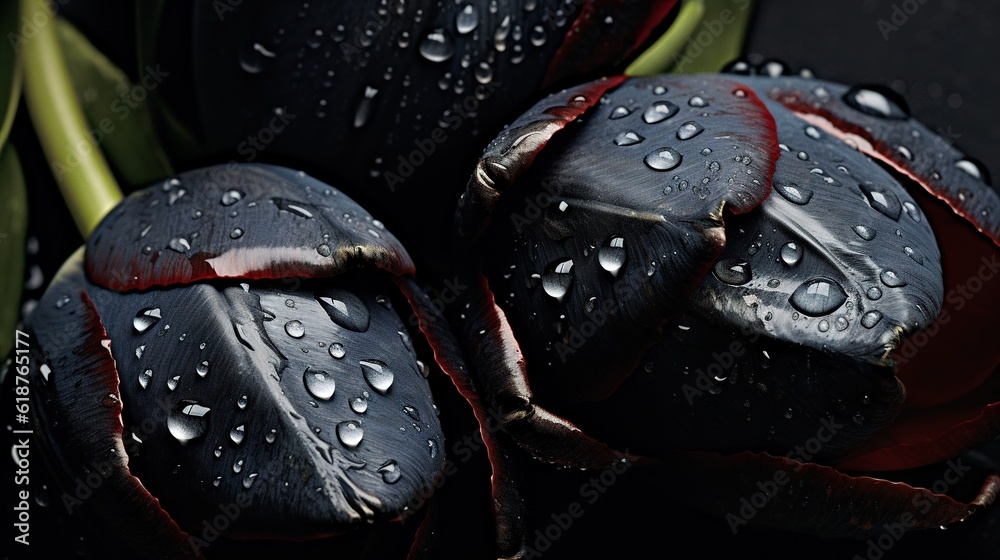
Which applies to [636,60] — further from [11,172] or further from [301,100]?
[11,172]

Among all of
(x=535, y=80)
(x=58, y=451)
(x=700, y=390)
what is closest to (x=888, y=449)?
(x=700, y=390)

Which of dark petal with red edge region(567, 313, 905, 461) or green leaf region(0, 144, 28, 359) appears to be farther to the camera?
green leaf region(0, 144, 28, 359)

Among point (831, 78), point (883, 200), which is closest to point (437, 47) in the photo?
point (883, 200)

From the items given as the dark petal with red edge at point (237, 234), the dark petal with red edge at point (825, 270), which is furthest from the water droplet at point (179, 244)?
the dark petal with red edge at point (825, 270)

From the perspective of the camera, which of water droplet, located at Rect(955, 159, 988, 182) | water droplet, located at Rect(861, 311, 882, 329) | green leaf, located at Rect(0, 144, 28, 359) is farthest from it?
green leaf, located at Rect(0, 144, 28, 359)

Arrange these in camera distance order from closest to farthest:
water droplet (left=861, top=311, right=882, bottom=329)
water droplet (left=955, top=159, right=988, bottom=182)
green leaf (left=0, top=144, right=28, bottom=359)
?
water droplet (left=861, top=311, right=882, bottom=329) → water droplet (left=955, top=159, right=988, bottom=182) → green leaf (left=0, top=144, right=28, bottom=359)

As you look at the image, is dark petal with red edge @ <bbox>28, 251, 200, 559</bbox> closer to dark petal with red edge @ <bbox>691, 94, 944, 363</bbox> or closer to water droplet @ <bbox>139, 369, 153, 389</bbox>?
water droplet @ <bbox>139, 369, 153, 389</bbox>

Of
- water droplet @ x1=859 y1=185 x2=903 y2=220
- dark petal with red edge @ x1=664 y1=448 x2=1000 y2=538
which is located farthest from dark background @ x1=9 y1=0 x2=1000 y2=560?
water droplet @ x1=859 y1=185 x2=903 y2=220

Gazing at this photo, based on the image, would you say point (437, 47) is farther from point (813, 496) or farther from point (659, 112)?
point (813, 496)
